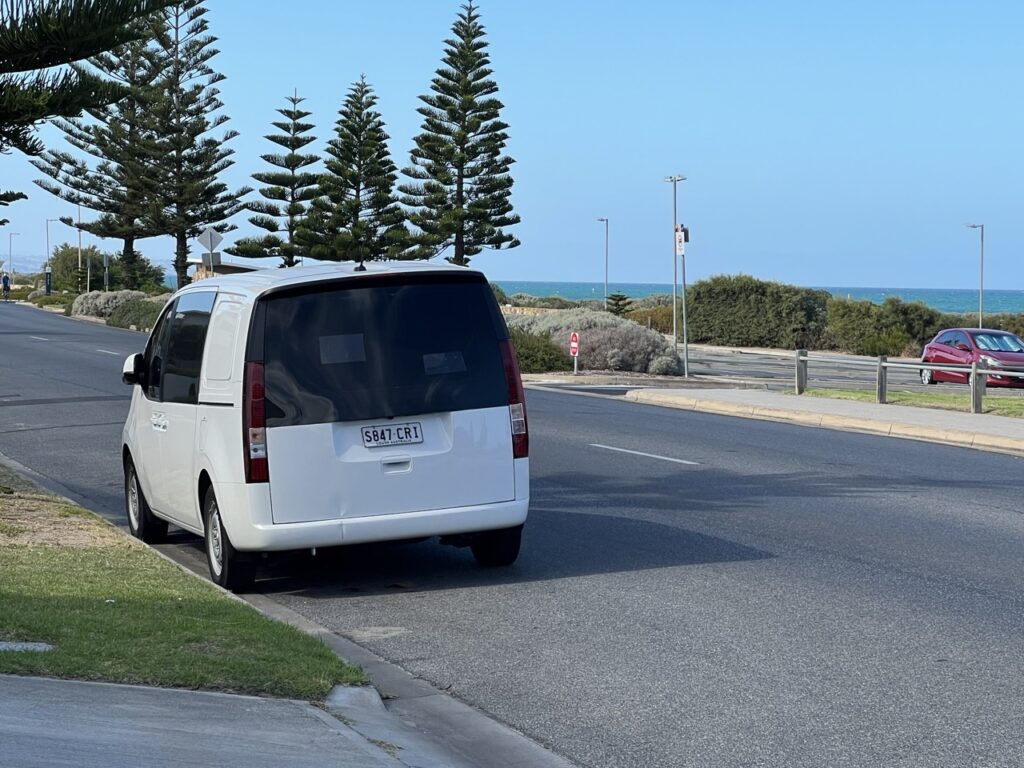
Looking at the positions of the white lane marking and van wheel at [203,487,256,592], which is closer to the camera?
van wheel at [203,487,256,592]

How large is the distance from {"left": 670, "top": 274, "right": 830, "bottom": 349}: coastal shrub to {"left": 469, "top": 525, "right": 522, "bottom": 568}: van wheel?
161 ft

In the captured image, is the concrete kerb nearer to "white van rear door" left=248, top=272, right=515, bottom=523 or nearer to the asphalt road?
the asphalt road

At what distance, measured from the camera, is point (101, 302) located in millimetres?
66500

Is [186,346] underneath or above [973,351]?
above

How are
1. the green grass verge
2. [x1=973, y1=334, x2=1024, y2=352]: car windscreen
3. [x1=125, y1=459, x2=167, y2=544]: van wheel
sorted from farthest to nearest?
1. [x1=973, y1=334, x2=1024, y2=352]: car windscreen
2. the green grass verge
3. [x1=125, y1=459, x2=167, y2=544]: van wheel

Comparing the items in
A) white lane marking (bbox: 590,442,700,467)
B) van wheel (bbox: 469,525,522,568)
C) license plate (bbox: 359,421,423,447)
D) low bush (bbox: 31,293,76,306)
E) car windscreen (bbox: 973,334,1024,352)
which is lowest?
white lane marking (bbox: 590,442,700,467)

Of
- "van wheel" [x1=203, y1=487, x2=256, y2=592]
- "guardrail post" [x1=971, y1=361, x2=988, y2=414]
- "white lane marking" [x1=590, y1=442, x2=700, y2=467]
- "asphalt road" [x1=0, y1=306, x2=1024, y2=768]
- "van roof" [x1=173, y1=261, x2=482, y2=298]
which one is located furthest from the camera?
"guardrail post" [x1=971, y1=361, x2=988, y2=414]

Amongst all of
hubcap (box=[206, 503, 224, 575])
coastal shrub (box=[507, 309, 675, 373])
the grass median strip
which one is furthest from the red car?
the grass median strip

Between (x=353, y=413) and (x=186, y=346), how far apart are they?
1678 millimetres

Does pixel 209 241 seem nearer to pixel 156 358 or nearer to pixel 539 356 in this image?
pixel 539 356

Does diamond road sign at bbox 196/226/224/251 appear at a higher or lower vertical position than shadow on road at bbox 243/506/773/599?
higher

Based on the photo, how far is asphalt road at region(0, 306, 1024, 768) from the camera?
613cm

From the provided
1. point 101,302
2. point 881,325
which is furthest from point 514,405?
point 101,302

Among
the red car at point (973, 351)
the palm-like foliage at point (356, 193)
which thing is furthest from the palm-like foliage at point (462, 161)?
the red car at point (973, 351)
